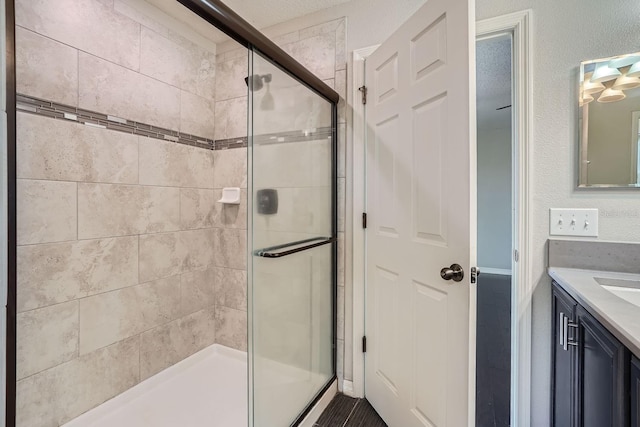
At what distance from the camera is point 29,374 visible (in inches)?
55.1

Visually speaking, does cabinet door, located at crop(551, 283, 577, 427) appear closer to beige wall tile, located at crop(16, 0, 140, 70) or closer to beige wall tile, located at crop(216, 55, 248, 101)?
beige wall tile, located at crop(216, 55, 248, 101)

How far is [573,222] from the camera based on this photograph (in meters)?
1.39

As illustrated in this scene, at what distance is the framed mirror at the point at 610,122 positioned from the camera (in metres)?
1.32

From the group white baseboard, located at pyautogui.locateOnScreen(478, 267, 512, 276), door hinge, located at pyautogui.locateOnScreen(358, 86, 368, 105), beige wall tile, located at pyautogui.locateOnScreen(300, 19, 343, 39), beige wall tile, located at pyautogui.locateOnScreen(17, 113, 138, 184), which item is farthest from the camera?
white baseboard, located at pyautogui.locateOnScreen(478, 267, 512, 276)

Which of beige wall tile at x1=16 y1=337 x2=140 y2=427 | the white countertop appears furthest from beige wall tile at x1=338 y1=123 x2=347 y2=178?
beige wall tile at x1=16 y1=337 x2=140 y2=427

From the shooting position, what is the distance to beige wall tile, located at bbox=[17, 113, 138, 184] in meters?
Answer: 1.40

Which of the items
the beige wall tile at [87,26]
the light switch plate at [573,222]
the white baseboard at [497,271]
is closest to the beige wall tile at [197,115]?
the beige wall tile at [87,26]

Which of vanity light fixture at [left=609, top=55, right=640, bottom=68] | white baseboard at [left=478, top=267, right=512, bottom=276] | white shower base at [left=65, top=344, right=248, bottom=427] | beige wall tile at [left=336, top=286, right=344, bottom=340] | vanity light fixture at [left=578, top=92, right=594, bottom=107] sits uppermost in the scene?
vanity light fixture at [left=609, top=55, right=640, bottom=68]

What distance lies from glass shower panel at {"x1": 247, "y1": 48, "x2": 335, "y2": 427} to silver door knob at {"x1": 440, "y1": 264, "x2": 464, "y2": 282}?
689mm

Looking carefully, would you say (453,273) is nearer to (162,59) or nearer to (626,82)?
(626,82)

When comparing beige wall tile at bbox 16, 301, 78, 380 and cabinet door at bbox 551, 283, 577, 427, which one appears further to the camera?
beige wall tile at bbox 16, 301, 78, 380

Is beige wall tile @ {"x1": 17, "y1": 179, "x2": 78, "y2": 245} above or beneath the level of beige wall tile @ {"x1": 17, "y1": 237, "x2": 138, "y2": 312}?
above

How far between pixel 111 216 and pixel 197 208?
0.63 metres

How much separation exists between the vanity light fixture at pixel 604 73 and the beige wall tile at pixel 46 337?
2796 millimetres
